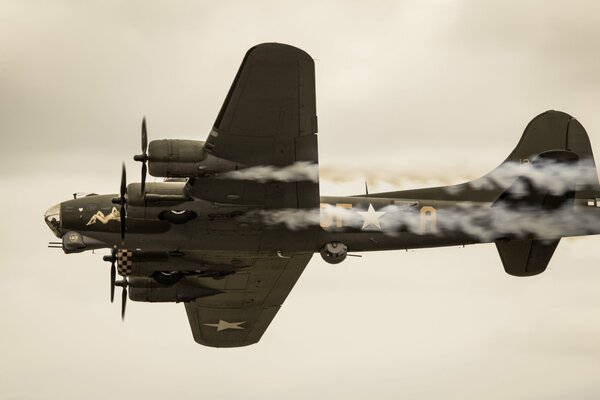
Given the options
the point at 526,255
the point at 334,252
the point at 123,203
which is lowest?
the point at 526,255

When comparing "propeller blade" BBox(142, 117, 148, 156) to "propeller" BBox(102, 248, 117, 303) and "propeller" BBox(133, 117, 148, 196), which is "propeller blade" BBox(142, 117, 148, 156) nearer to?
"propeller" BBox(133, 117, 148, 196)

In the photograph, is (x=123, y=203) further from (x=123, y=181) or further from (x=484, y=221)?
(x=484, y=221)

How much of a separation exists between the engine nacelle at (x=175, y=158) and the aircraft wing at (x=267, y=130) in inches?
11.9

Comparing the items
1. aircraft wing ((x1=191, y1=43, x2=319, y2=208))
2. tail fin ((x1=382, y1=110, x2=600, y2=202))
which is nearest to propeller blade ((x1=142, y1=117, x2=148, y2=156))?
aircraft wing ((x1=191, y1=43, x2=319, y2=208))

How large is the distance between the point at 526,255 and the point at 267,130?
28.6ft

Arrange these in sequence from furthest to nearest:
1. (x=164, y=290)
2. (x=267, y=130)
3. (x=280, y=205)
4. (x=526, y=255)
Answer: (x=164, y=290) → (x=526, y=255) → (x=280, y=205) → (x=267, y=130)

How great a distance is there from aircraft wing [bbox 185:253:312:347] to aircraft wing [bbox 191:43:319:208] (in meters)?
4.28

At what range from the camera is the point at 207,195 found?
28406mm

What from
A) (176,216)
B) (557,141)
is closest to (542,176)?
(557,141)

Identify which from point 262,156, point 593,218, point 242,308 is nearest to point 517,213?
point 593,218

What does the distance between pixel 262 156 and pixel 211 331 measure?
35.9 ft

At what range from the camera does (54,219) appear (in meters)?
29.4

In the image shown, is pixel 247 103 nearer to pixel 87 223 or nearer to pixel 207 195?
pixel 207 195

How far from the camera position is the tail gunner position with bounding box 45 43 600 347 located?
27.0m
